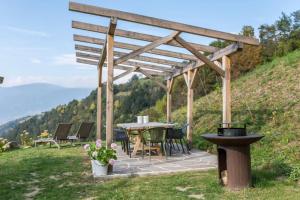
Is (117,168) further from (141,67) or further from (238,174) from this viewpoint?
(141,67)

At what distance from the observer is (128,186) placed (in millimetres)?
4973

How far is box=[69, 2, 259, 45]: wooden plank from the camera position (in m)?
5.52

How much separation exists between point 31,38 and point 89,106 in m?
10.4

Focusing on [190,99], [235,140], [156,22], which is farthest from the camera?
[190,99]

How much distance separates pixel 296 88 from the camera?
10.0 m

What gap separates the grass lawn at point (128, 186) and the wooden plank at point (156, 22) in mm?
2588

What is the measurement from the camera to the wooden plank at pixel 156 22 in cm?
552

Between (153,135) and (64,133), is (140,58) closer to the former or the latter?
(153,135)

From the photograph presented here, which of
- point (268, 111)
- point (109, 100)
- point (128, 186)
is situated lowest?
point (128, 186)

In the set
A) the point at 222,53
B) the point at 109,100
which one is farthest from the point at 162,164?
the point at 222,53

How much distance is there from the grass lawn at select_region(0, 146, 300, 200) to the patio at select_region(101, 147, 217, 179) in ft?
0.98

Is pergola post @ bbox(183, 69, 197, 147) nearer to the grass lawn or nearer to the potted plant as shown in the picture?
the grass lawn

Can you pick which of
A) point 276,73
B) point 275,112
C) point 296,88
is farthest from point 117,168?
point 276,73

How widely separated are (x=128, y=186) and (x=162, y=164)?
5.93 feet
